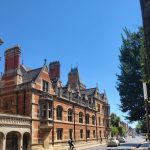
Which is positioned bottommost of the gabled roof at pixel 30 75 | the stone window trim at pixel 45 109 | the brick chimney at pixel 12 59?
the stone window trim at pixel 45 109

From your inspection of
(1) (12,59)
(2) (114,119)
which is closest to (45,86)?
(1) (12,59)

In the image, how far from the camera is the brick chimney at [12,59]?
31.7 meters

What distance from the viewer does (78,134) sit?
4344 cm

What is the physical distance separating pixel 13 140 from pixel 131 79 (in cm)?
1551

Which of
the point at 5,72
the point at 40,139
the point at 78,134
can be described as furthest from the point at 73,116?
the point at 5,72

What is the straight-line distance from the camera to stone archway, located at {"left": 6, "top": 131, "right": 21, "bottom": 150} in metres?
27.2

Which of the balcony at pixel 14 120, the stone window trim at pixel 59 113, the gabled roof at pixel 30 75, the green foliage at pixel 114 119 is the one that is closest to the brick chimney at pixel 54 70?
the stone window trim at pixel 59 113

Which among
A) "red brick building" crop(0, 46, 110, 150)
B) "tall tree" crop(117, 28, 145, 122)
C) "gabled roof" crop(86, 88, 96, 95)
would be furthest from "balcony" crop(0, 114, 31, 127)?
"gabled roof" crop(86, 88, 96, 95)

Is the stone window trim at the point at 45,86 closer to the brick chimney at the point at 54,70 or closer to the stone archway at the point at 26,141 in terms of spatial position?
the brick chimney at the point at 54,70

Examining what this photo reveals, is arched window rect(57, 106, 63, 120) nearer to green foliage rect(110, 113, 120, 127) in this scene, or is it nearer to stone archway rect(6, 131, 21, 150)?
stone archway rect(6, 131, 21, 150)

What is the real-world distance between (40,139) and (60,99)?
7.85m

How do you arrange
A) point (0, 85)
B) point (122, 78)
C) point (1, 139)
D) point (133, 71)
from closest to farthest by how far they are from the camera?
1. point (1, 139)
2. point (133, 71)
3. point (122, 78)
4. point (0, 85)

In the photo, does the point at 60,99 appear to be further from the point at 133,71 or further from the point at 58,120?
the point at 133,71

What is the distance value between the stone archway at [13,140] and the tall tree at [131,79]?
13.0m
